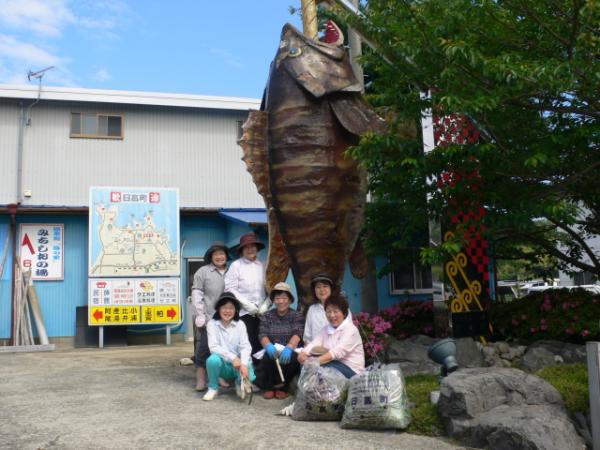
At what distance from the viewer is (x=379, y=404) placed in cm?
465

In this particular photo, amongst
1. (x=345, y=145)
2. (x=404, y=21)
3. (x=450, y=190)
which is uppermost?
(x=404, y=21)

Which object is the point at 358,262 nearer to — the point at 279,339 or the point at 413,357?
the point at 413,357

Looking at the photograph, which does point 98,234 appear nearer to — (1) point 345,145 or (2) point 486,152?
(1) point 345,145

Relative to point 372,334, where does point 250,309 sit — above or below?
above

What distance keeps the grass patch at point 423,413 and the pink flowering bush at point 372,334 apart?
0.80 metres

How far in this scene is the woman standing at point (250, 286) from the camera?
21.2 ft

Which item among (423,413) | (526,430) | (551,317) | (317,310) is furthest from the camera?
(551,317)

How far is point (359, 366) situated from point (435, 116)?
8.56ft

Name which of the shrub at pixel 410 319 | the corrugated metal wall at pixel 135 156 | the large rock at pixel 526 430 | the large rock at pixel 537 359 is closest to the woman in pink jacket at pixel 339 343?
the large rock at pixel 526 430

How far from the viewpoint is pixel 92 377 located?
7879 millimetres

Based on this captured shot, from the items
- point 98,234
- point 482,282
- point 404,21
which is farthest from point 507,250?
point 98,234

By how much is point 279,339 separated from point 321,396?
1.16 m

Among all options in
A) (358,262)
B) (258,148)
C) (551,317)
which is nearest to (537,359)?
(551,317)

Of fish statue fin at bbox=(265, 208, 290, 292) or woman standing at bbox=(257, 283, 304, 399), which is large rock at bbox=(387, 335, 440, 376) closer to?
woman standing at bbox=(257, 283, 304, 399)
